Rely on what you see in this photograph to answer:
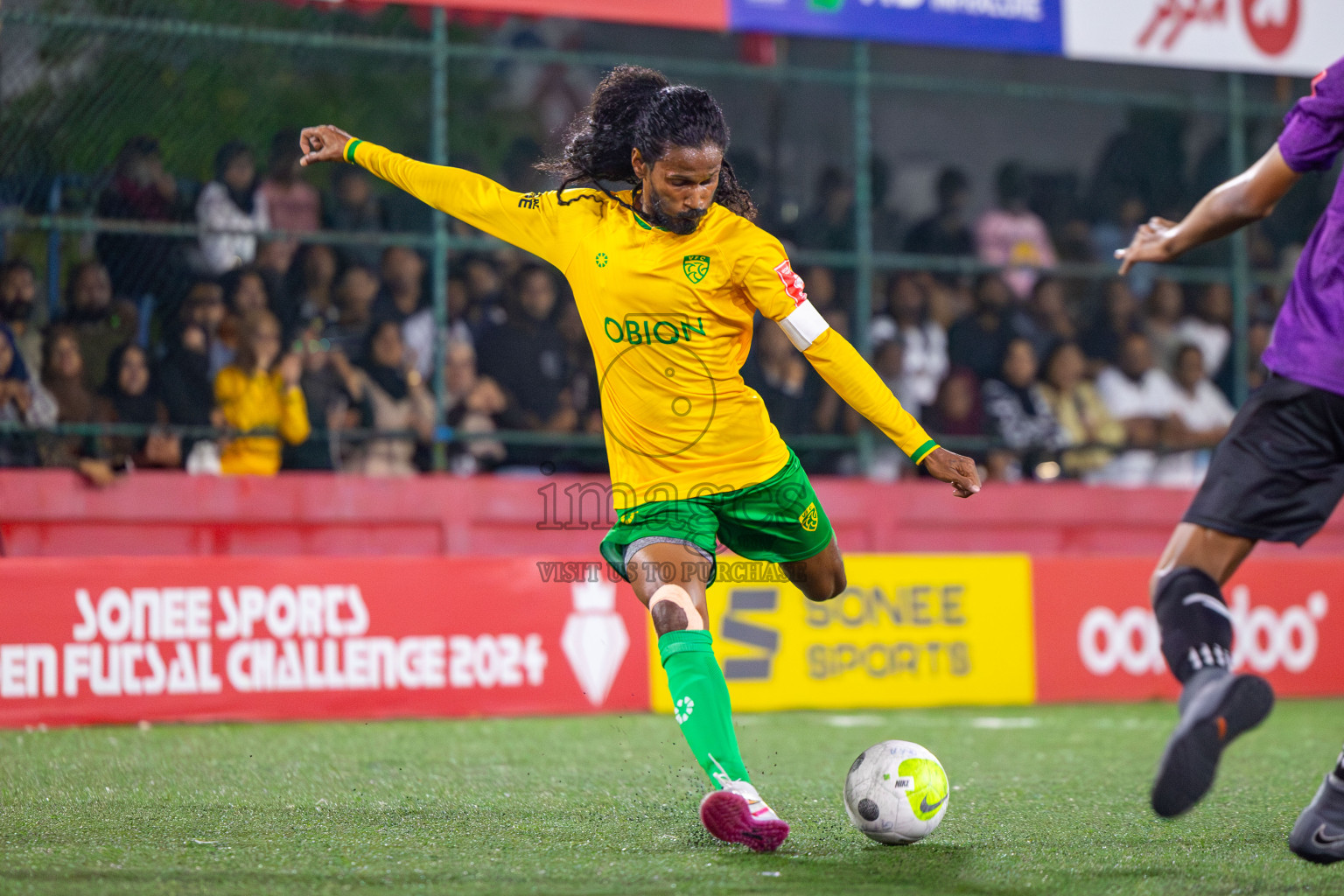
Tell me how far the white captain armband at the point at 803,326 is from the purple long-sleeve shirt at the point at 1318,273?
1226 mm

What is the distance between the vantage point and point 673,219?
4418 mm

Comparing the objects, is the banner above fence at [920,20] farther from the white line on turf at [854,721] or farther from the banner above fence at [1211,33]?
the white line on turf at [854,721]

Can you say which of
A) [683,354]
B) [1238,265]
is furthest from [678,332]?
[1238,265]

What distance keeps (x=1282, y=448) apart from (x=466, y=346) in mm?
7206

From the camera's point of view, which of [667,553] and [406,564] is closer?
[667,553]

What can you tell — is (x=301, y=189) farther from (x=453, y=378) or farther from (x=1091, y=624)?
(x=1091, y=624)

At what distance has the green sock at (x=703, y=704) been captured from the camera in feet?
13.9

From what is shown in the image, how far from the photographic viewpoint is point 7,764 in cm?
632

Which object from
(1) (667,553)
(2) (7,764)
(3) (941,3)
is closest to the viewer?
(1) (667,553)

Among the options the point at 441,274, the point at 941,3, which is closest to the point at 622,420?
the point at 441,274

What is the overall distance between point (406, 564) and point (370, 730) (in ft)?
3.90

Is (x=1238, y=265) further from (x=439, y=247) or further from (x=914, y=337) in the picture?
(x=439, y=247)

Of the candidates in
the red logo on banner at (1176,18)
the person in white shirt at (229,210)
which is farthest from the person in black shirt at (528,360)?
the red logo on banner at (1176,18)

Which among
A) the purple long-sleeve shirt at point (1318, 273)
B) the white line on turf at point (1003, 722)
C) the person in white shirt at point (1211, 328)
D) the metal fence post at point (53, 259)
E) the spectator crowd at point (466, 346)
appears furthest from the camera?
the person in white shirt at point (1211, 328)
